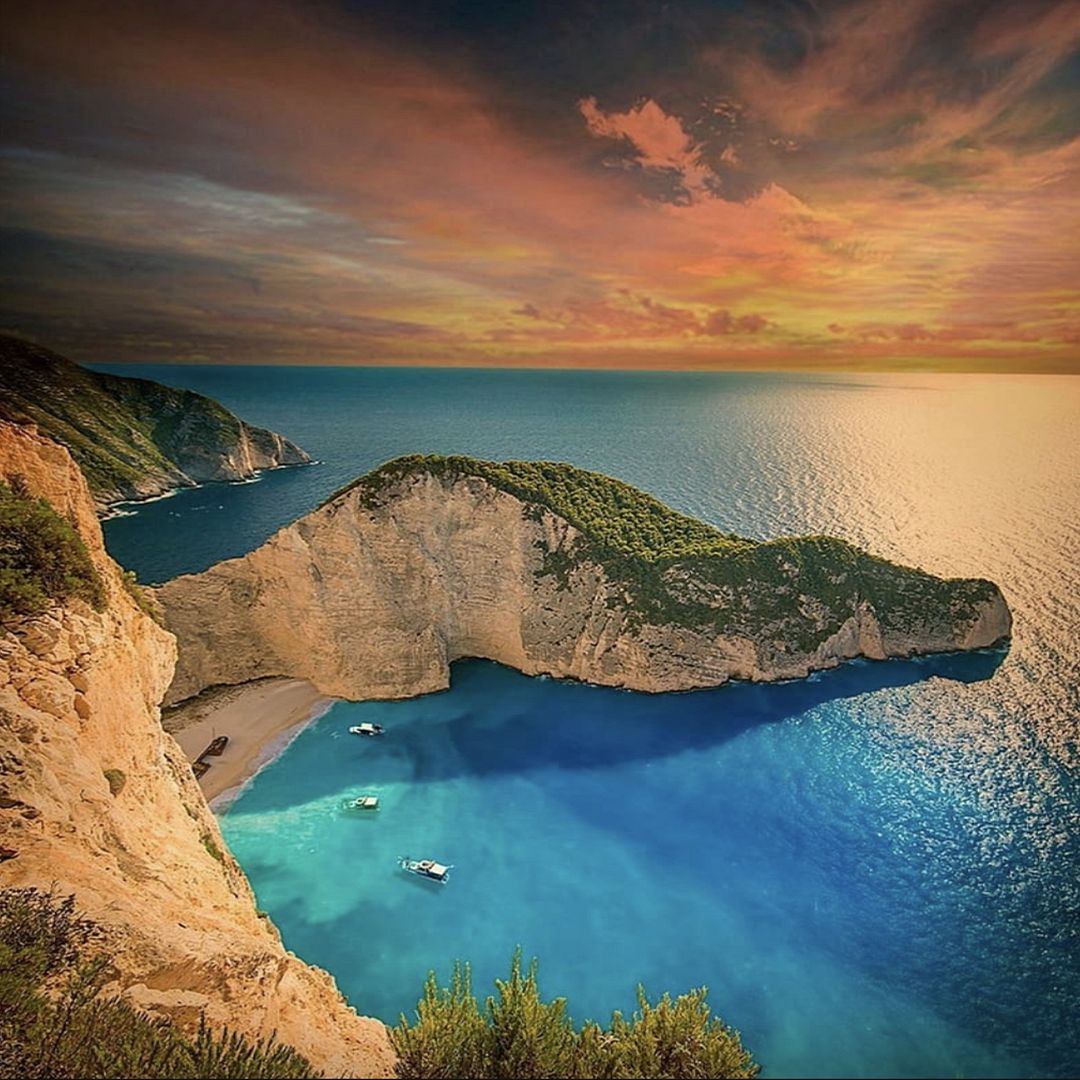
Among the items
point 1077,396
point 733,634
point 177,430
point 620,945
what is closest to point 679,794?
point 620,945

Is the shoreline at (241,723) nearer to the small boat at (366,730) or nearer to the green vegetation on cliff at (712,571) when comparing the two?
the small boat at (366,730)

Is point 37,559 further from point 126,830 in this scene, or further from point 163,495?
point 163,495

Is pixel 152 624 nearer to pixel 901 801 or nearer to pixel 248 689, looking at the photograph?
pixel 248 689

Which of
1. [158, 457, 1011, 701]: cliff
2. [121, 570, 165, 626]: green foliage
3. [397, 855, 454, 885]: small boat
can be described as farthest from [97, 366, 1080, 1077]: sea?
[121, 570, 165, 626]: green foliage

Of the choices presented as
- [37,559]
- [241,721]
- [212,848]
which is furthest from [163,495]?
[212,848]

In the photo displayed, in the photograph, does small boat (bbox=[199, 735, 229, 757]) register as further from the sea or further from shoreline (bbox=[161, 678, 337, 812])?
the sea

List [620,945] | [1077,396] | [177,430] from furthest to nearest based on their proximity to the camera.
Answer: [1077,396], [177,430], [620,945]
